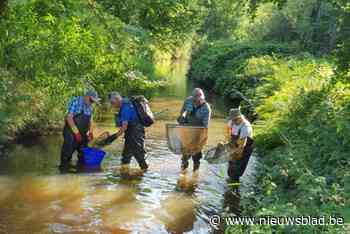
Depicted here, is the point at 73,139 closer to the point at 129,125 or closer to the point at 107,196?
the point at 129,125

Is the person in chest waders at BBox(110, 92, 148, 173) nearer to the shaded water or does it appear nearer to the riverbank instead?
the shaded water

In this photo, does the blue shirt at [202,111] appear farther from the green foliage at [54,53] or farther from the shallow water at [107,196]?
the green foliage at [54,53]

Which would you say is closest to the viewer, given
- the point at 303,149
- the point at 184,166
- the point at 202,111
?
the point at 303,149

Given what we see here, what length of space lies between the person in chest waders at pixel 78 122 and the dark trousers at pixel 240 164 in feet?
10.6

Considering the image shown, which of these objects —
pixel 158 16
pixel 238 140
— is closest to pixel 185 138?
pixel 238 140

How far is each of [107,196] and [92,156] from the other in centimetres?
194

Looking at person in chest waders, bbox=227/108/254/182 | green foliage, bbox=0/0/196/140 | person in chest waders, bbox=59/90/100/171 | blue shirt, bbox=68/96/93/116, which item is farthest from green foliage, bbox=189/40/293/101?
blue shirt, bbox=68/96/93/116

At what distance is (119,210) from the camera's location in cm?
967

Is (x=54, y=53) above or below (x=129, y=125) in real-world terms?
above

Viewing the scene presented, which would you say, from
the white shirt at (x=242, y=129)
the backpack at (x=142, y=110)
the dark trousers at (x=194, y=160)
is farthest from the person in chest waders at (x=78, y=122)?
the white shirt at (x=242, y=129)

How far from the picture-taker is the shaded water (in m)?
8.88

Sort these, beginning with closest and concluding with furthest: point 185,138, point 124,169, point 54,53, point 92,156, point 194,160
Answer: point 185,138 < point 92,156 < point 124,169 < point 194,160 < point 54,53

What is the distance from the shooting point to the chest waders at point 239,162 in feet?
36.4

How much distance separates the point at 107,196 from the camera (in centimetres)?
1048
